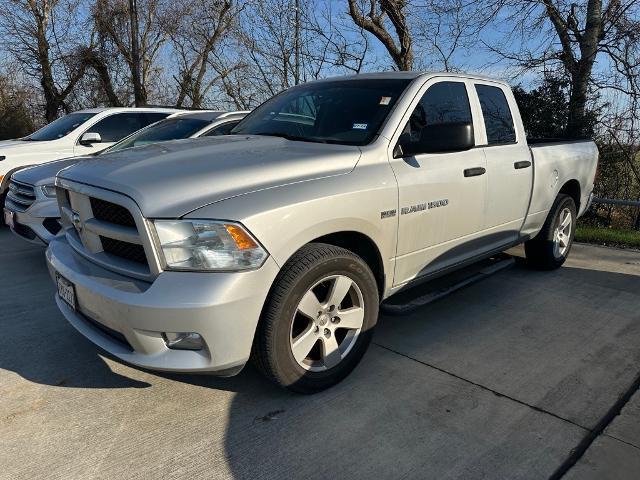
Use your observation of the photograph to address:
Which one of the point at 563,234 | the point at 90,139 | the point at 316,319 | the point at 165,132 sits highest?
the point at 165,132

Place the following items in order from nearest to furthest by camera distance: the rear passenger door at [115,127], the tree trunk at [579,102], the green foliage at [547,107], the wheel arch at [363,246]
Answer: the wheel arch at [363,246] → the rear passenger door at [115,127] → the tree trunk at [579,102] → the green foliage at [547,107]

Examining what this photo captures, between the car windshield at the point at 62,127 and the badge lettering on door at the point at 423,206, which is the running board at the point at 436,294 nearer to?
the badge lettering on door at the point at 423,206

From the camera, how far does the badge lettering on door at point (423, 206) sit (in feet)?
10.8

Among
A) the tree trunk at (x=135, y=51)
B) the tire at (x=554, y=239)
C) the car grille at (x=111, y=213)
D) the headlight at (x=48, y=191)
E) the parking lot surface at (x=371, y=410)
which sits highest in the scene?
the tree trunk at (x=135, y=51)

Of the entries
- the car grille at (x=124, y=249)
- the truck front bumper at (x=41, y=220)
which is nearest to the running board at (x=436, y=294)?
the car grille at (x=124, y=249)

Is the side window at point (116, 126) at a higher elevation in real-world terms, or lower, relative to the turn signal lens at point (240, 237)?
higher

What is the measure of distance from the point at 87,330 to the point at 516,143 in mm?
3661

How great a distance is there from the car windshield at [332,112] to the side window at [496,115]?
0.96 meters

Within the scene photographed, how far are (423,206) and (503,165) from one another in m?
1.18

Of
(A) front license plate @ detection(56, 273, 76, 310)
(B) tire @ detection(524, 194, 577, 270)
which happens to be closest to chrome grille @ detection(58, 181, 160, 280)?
(A) front license plate @ detection(56, 273, 76, 310)

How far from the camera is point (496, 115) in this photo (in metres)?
4.40

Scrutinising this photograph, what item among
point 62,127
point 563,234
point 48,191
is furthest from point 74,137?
point 563,234

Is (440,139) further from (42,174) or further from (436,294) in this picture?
(42,174)

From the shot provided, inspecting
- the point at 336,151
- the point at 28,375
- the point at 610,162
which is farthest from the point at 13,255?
the point at 610,162
